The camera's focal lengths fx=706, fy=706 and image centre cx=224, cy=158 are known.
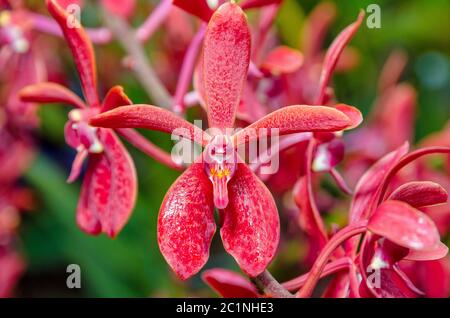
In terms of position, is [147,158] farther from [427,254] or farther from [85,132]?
[427,254]

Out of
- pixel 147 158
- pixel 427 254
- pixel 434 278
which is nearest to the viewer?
pixel 427 254

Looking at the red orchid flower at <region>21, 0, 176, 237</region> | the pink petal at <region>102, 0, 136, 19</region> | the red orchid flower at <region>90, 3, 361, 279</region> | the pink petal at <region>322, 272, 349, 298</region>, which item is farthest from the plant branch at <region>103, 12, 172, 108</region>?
the pink petal at <region>322, 272, 349, 298</region>

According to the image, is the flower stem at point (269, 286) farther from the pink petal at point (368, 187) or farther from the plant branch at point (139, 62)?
the plant branch at point (139, 62)

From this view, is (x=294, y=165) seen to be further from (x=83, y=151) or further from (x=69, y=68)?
(x=69, y=68)

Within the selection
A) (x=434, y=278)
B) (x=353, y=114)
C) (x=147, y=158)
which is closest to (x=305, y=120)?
(x=353, y=114)
